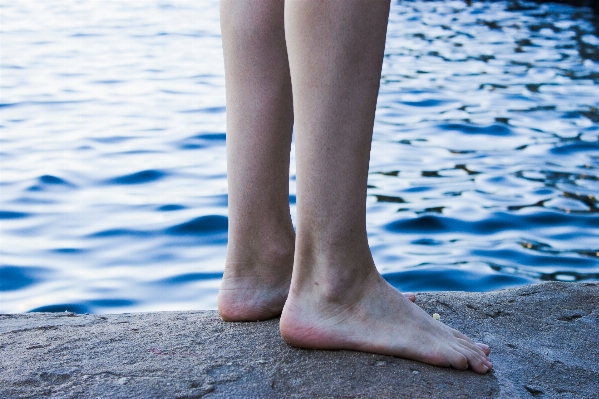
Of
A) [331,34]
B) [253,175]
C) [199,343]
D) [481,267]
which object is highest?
[331,34]

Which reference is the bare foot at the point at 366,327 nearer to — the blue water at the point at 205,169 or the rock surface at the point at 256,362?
the rock surface at the point at 256,362

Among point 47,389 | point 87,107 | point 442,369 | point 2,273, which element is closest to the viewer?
point 47,389

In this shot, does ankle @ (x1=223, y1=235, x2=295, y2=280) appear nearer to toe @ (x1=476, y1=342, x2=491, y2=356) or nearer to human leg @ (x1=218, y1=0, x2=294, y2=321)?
human leg @ (x1=218, y1=0, x2=294, y2=321)

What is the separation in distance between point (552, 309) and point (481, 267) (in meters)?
Answer: 1.10

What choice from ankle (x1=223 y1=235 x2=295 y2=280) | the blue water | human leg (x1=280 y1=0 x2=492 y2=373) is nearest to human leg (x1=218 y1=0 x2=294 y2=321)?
ankle (x1=223 y1=235 x2=295 y2=280)

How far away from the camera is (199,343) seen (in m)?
1.46

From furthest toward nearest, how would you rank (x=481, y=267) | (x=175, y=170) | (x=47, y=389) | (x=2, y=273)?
(x=175, y=170)
(x=481, y=267)
(x=2, y=273)
(x=47, y=389)

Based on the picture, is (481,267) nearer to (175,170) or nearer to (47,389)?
(175,170)

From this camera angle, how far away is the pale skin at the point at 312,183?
1.28m

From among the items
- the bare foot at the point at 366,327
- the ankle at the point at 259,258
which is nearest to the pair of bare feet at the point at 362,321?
the bare foot at the point at 366,327

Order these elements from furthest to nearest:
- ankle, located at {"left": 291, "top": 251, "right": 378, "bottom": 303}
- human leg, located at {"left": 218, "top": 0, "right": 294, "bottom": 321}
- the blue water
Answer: the blue water → human leg, located at {"left": 218, "top": 0, "right": 294, "bottom": 321} → ankle, located at {"left": 291, "top": 251, "right": 378, "bottom": 303}

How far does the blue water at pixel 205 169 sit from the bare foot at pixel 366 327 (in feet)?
4.07

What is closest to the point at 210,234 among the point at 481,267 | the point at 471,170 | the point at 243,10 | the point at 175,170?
the point at 175,170

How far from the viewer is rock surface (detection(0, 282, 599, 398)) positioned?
1.26m
